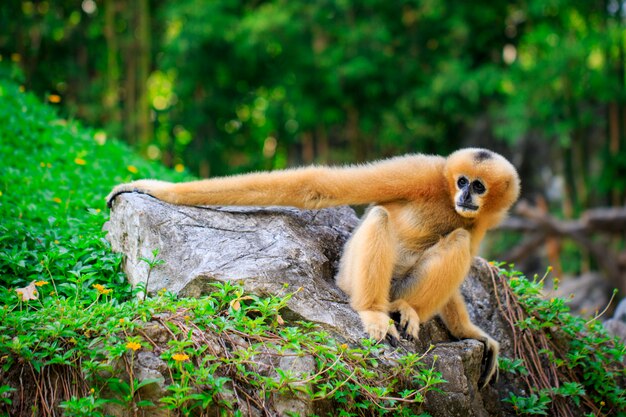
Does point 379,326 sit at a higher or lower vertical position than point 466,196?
lower

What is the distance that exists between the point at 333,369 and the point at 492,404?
1.85 m

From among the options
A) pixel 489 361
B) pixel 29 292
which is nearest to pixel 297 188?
pixel 29 292

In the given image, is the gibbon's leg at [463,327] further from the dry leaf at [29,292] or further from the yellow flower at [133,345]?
the dry leaf at [29,292]

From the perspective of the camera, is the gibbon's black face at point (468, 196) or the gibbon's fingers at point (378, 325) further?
the gibbon's black face at point (468, 196)

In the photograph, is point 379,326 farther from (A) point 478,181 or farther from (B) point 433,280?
(A) point 478,181

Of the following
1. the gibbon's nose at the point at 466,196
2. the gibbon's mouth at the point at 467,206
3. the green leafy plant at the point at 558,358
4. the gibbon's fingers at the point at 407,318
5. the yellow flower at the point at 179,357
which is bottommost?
the green leafy plant at the point at 558,358

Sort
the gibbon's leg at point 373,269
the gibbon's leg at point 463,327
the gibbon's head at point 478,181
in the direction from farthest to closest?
the gibbon's leg at point 463,327
the gibbon's head at point 478,181
the gibbon's leg at point 373,269

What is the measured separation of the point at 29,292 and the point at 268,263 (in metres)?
1.59

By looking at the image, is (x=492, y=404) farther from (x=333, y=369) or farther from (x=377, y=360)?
(x=333, y=369)

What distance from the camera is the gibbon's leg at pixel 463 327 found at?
5.47 metres

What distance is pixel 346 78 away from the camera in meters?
14.9

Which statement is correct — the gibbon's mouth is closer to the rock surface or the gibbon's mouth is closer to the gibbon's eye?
the gibbon's eye

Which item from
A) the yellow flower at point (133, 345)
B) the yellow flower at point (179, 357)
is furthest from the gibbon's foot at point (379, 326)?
the yellow flower at point (133, 345)

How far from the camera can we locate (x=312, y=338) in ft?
14.5
